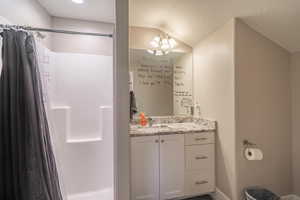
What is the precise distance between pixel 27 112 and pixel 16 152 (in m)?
0.25

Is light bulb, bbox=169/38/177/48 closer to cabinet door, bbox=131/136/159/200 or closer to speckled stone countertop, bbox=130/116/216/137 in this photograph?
speckled stone countertop, bbox=130/116/216/137

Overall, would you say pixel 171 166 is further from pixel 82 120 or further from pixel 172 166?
pixel 82 120

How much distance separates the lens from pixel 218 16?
1.85m

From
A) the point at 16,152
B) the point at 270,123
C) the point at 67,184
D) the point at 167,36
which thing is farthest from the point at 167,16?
the point at 67,184

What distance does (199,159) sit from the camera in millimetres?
2055

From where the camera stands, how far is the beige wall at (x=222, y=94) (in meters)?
1.83

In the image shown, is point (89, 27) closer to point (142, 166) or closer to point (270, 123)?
point (142, 166)

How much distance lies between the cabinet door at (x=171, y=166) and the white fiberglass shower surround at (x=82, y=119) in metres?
0.78

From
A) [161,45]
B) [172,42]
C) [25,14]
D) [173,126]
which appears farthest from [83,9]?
[173,126]

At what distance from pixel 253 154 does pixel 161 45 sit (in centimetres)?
185

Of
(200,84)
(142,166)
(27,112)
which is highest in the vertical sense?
(200,84)

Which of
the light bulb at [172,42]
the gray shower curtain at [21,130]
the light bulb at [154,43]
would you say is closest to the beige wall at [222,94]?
the light bulb at [172,42]

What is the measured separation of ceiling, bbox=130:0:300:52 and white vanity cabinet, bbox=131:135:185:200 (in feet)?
4.73

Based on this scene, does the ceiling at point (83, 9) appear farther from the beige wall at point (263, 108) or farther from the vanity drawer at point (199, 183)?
the vanity drawer at point (199, 183)
